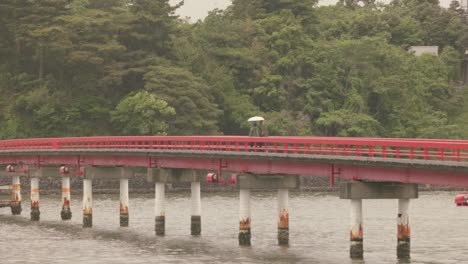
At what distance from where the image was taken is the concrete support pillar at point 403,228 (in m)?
61.6

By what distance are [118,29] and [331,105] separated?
2733cm

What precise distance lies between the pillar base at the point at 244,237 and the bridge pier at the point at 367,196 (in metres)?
9.27

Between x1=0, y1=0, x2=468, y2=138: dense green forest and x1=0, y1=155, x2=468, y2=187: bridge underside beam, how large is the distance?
4002 centimetres

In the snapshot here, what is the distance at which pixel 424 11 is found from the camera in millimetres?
191250

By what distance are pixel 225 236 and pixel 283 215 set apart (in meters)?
7.25

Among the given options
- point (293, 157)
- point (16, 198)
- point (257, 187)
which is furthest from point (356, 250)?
point (16, 198)

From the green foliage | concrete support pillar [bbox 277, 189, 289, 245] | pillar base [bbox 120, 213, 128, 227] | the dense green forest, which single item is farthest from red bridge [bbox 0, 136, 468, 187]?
the dense green forest

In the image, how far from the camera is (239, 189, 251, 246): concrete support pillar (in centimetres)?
6906

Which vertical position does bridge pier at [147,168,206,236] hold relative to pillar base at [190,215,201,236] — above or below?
above

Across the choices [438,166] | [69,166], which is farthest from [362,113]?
[438,166]

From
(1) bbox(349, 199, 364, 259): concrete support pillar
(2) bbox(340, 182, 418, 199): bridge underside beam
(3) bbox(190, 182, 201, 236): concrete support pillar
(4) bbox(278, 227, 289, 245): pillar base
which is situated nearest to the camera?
(2) bbox(340, 182, 418, 199): bridge underside beam

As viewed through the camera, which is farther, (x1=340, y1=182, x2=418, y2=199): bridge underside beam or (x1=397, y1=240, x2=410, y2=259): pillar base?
(x1=397, y1=240, x2=410, y2=259): pillar base

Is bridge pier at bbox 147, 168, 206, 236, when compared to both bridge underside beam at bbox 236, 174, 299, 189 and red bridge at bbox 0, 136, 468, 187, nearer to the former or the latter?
red bridge at bbox 0, 136, 468, 187

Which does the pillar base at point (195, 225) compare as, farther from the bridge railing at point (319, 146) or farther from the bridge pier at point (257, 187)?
the bridge pier at point (257, 187)
